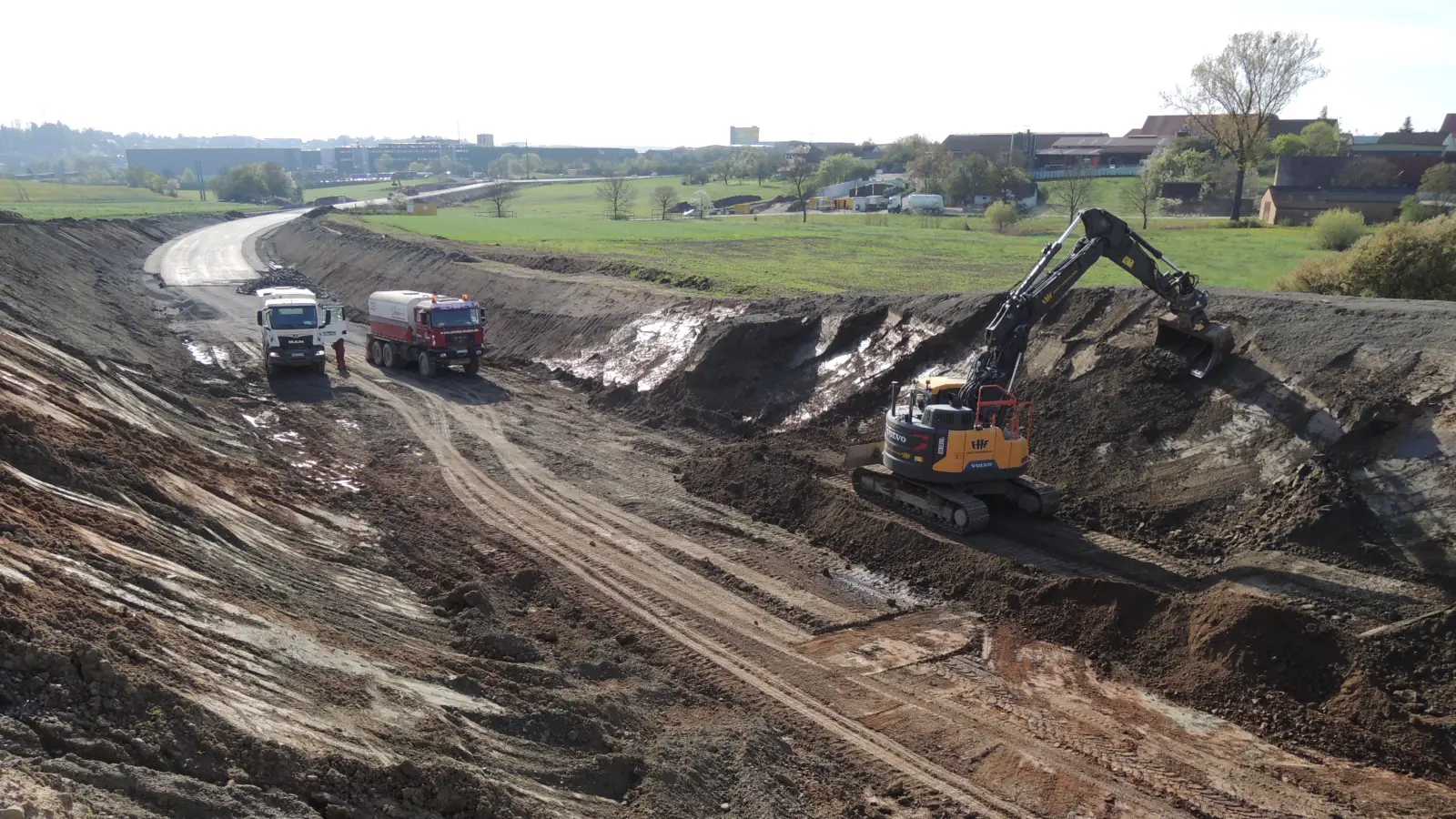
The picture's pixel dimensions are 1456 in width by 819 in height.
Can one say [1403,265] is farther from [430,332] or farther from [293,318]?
[293,318]

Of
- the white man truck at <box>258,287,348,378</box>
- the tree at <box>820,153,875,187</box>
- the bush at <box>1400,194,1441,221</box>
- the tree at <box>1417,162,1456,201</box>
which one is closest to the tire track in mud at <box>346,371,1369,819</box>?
the white man truck at <box>258,287,348,378</box>

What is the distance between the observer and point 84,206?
331ft

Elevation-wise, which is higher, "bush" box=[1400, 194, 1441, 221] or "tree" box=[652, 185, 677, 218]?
"tree" box=[652, 185, 677, 218]

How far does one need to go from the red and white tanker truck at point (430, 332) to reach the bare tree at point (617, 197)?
66043mm

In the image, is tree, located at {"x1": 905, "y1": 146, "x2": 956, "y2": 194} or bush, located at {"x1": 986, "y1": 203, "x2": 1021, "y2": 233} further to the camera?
tree, located at {"x1": 905, "y1": 146, "x2": 956, "y2": 194}

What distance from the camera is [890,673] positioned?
13078 millimetres

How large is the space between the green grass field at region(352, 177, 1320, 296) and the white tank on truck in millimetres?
5247

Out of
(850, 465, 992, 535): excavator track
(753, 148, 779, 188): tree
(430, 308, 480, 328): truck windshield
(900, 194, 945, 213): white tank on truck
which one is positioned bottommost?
(850, 465, 992, 535): excavator track

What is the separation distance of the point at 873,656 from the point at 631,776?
5.08 metres

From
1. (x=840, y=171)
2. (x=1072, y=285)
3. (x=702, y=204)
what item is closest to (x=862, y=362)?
(x=1072, y=285)

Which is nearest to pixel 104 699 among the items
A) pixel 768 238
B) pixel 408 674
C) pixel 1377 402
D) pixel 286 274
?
pixel 408 674

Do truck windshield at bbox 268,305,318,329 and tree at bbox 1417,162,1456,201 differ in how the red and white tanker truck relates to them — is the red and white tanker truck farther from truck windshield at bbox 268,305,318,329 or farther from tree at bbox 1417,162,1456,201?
tree at bbox 1417,162,1456,201

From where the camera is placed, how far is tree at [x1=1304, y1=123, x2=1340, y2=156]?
8594cm

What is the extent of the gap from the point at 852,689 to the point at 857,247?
43.9m
